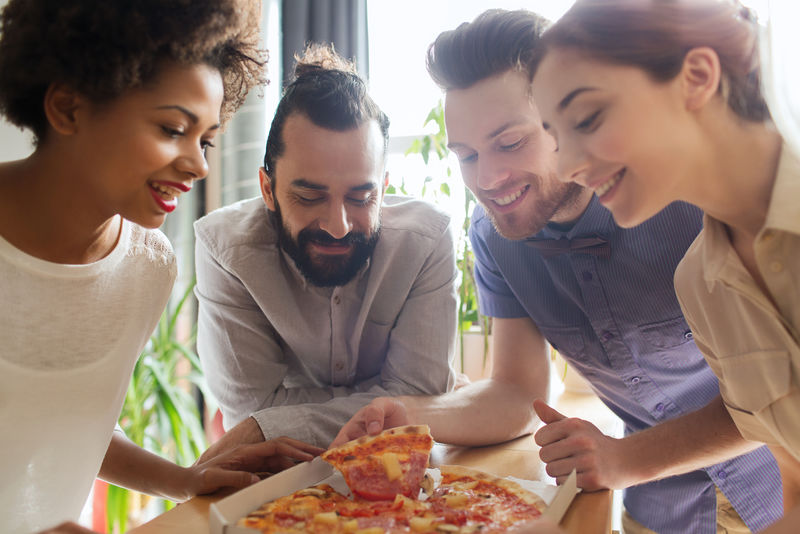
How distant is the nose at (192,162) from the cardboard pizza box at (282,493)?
61 cm

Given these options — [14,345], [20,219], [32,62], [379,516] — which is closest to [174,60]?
[32,62]

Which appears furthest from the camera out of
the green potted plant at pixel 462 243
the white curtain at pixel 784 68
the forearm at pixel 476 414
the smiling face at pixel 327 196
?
the green potted plant at pixel 462 243

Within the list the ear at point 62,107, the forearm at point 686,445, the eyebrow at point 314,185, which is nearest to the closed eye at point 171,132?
the ear at point 62,107

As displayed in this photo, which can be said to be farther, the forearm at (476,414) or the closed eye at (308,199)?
the closed eye at (308,199)

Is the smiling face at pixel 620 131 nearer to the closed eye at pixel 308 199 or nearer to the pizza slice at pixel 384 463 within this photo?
the pizza slice at pixel 384 463

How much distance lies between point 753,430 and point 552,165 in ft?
2.70

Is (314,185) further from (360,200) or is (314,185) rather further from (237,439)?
(237,439)

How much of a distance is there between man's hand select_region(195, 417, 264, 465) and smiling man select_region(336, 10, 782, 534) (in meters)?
0.32

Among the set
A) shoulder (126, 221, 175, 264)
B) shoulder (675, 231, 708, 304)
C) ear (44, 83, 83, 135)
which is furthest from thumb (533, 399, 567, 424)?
ear (44, 83, 83, 135)

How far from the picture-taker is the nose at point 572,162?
1147 mm

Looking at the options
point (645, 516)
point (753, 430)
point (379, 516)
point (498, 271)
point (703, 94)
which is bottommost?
point (645, 516)

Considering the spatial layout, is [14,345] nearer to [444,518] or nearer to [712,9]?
[444,518]

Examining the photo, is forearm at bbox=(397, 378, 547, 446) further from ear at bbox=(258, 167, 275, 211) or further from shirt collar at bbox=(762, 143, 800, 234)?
shirt collar at bbox=(762, 143, 800, 234)

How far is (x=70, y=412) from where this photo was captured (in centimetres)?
141
